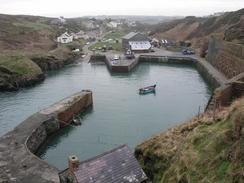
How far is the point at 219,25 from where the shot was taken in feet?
358

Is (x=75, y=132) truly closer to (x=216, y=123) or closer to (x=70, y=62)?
(x=216, y=123)

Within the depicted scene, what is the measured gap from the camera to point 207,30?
111375mm

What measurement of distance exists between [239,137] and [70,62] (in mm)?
79505

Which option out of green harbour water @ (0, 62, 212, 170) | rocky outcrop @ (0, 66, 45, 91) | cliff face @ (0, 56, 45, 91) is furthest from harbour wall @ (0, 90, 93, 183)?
cliff face @ (0, 56, 45, 91)

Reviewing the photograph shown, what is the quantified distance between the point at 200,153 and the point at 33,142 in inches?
856

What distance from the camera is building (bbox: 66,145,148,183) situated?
50.6ft

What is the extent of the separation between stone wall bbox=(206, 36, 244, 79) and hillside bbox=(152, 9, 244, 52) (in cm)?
317

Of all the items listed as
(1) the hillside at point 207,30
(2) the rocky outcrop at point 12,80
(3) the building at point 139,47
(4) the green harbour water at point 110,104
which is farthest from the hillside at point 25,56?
(1) the hillside at point 207,30

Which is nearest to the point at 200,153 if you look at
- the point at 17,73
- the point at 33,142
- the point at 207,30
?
the point at 33,142

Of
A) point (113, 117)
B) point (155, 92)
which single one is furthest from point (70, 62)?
point (113, 117)

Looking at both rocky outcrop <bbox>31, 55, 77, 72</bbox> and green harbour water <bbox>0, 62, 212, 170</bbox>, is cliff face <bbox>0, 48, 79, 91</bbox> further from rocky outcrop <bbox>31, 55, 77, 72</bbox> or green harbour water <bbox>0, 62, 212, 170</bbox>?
green harbour water <bbox>0, 62, 212, 170</bbox>

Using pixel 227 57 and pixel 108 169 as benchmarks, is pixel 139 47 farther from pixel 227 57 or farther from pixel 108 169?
pixel 108 169

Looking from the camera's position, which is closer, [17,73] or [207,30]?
[17,73]

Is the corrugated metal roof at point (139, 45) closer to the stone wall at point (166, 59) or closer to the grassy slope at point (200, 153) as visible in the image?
the stone wall at point (166, 59)
